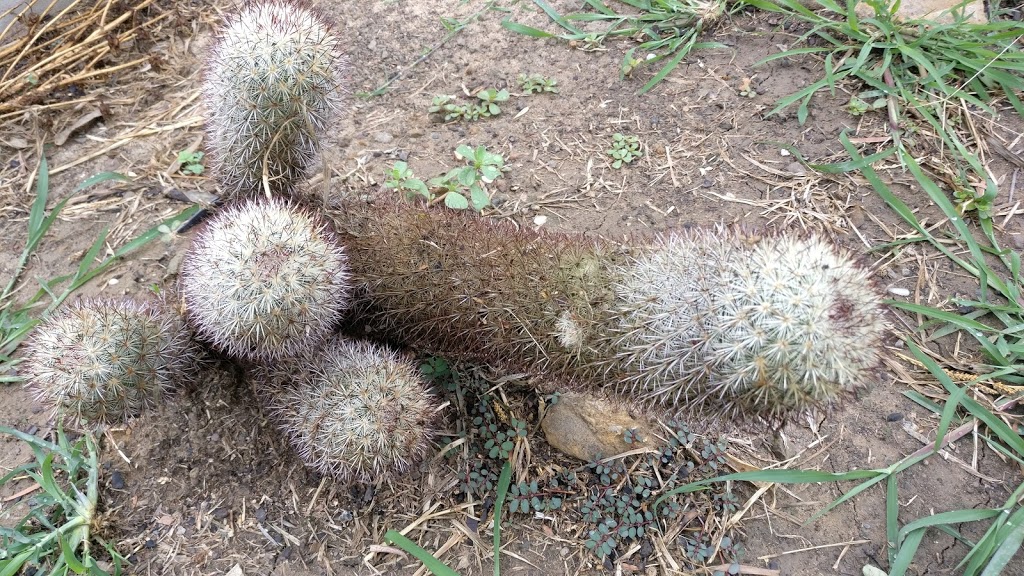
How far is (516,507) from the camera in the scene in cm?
230

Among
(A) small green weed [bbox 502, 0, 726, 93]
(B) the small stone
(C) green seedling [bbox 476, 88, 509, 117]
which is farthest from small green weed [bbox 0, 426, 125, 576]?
(B) the small stone

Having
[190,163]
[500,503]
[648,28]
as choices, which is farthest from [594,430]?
[190,163]

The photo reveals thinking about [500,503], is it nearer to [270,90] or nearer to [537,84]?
[270,90]

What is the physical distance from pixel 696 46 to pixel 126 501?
3553 mm

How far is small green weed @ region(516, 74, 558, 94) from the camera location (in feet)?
11.6

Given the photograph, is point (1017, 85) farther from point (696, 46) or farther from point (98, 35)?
point (98, 35)

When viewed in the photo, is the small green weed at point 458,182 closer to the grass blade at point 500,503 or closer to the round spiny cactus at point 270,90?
the round spiny cactus at point 270,90

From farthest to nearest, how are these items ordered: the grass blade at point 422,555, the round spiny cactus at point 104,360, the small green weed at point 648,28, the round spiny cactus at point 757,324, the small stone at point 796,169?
1. the small green weed at point 648,28
2. the small stone at point 796,169
3. the grass blade at point 422,555
4. the round spiny cactus at point 104,360
5. the round spiny cactus at point 757,324

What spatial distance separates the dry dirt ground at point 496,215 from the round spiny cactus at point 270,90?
87 centimetres

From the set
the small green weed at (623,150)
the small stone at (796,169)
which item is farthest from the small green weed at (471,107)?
the small stone at (796,169)

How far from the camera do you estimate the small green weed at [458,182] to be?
9.03 ft

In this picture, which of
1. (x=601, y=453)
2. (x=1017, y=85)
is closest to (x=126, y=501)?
(x=601, y=453)

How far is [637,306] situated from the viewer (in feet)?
5.72

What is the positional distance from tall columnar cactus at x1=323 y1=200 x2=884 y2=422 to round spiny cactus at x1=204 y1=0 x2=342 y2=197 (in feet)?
1.00
